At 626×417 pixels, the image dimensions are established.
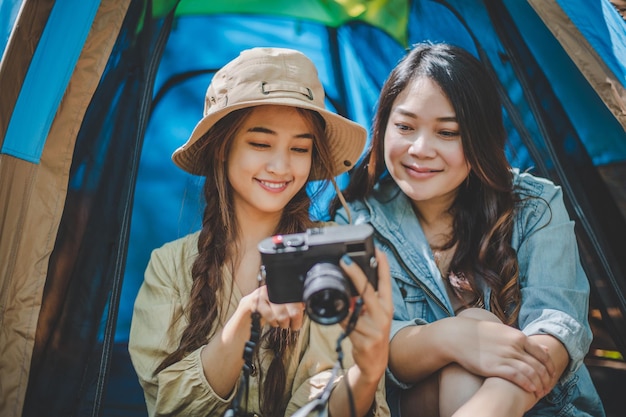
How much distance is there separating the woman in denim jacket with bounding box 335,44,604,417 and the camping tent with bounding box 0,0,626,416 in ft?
0.81

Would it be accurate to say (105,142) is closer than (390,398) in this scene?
No

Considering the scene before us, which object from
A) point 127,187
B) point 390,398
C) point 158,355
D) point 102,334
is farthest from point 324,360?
point 127,187

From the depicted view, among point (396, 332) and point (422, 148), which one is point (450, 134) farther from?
point (396, 332)

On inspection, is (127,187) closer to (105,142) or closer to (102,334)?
(105,142)

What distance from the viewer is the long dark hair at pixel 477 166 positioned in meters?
1.50

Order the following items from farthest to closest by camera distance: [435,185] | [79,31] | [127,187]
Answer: [127,187], [435,185], [79,31]

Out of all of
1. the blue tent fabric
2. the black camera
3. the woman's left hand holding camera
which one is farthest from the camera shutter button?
the blue tent fabric

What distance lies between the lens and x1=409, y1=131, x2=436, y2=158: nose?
150 centimetres

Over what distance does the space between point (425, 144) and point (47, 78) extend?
84cm

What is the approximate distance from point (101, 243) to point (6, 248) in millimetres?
358

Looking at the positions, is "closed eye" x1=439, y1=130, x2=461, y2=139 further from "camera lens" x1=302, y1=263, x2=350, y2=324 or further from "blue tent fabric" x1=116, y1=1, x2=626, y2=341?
"camera lens" x1=302, y1=263, x2=350, y2=324

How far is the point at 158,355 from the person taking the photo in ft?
4.39

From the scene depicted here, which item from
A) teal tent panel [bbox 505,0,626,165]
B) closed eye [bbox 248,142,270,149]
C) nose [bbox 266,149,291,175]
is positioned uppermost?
teal tent panel [bbox 505,0,626,165]

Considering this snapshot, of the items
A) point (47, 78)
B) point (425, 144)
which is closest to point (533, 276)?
point (425, 144)
